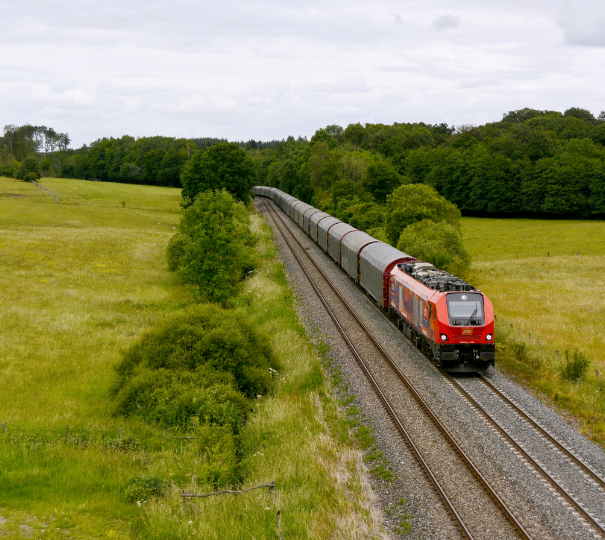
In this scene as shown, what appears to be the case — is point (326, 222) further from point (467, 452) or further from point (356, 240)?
point (467, 452)

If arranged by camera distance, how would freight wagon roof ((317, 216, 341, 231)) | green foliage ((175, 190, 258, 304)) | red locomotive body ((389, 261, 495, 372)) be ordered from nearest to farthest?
red locomotive body ((389, 261, 495, 372)) → green foliage ((175, 190, 258, 304)) → freight wagon roof ((317, 216, 341, 231))

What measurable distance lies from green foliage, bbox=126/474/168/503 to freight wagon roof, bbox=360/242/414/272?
1967 centimetres

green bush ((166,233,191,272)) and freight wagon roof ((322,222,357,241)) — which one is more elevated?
freight wagon roof ((322,222,357,241))

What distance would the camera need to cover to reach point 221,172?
265 feet

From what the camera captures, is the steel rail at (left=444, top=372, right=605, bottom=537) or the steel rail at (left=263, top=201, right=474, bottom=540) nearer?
the steel rail at (left=444, top=372, right=605, bottom=537)

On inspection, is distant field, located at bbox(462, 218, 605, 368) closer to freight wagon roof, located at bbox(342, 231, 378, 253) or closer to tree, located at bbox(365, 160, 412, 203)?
freight wagon roof, located at bbox(342, 231, 378, 253)

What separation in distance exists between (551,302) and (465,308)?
2093 centimetres

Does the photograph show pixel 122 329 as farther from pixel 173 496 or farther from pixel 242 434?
pixel 173 496

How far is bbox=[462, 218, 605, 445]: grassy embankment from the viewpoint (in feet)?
69.2

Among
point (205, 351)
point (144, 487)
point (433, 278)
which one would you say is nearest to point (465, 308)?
point (433, 278)

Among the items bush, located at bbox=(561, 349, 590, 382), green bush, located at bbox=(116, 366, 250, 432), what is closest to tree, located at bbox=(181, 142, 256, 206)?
green bush, located at bbox=(116, 366, 250, 432)

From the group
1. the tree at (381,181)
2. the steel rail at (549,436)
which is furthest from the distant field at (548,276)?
the tree at (381,181)

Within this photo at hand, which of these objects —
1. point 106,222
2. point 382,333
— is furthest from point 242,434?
point 106,222

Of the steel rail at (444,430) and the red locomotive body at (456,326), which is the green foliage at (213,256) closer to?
the steel rail at (444,430)
